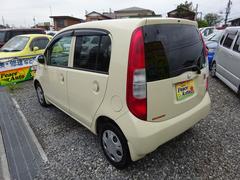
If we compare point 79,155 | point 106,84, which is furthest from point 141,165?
point 106,84

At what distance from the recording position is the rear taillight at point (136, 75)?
5.54 ft

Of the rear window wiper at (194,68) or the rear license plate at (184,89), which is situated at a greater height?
the rear window wiper at (194,68)

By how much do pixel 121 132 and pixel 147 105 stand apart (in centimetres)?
43

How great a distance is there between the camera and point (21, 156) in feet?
8.33

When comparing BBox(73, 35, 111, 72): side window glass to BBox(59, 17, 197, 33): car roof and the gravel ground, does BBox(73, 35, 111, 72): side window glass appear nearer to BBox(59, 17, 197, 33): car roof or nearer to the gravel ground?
BBox(59, 17, 197, 33): car roof

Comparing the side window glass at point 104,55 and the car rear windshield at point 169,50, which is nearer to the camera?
the car rear windshield at point 169,50

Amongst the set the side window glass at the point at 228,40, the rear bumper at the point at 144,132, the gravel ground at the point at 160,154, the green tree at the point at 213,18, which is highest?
the green tree at the point at 213,18

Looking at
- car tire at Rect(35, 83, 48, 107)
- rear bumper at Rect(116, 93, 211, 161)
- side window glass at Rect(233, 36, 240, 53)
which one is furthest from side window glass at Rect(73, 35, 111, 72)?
side window glass at Rect(233, 36, 240, 53)

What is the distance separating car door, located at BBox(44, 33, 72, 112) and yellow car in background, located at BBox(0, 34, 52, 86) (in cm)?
307

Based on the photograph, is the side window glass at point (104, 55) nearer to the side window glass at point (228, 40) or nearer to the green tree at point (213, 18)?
the side window glass at point (228, 40)

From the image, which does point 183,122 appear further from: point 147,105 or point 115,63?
point 115,63

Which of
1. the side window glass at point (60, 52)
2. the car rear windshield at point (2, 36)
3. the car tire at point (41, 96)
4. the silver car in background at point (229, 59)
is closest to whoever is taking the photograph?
the side window glass at point (60, 52)

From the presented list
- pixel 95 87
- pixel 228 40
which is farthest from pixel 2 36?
pixel 228 40

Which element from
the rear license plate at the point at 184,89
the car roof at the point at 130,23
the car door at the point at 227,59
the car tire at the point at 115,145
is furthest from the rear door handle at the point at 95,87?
the car door at the point at 227,59
